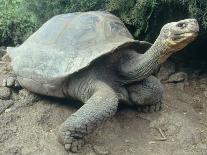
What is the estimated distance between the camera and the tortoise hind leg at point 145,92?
173 inches

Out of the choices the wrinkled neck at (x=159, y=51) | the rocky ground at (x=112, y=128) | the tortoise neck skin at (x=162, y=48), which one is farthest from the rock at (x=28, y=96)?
the wrinkled neck at (x=159, y=51)

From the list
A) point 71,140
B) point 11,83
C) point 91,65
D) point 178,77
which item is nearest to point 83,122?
point 71,140

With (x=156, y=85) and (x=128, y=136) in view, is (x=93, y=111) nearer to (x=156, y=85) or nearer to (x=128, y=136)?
(x=128, y=136)

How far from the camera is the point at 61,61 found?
428cm

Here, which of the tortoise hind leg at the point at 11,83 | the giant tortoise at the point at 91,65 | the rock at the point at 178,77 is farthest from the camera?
the rock at the point at 178,77

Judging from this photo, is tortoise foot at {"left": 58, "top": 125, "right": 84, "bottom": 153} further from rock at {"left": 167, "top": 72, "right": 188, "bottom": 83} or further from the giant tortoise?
rock at {"left": 167, "top": 72, "right": 188, "bottom": 83}

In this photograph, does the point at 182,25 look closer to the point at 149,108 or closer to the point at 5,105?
the point at 149,108

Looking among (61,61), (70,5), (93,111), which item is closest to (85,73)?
(61,61)

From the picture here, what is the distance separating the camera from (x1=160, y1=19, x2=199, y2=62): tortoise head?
3695mm

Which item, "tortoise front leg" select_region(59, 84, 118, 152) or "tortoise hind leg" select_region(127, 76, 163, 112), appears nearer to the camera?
"tortoise front leg" select_region(59, 84, 118, 152)

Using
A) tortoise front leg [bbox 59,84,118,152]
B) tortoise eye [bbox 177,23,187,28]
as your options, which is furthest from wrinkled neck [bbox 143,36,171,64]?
tortoise front leg [bbox 59,84,118,152]

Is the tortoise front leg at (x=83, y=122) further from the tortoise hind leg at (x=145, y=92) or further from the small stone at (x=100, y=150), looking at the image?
the tortoise hind leg at (x=145, y=92)

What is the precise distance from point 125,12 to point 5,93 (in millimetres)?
1776

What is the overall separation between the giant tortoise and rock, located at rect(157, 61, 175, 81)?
2.99 ft
